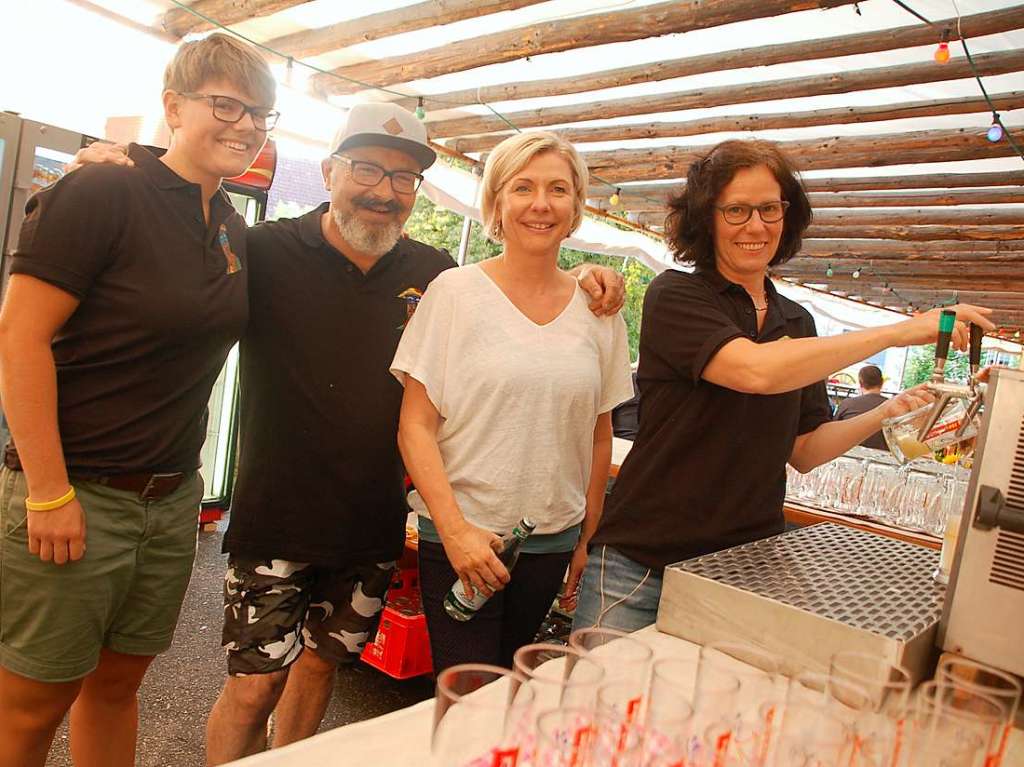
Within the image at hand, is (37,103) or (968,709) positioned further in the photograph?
(37,103)

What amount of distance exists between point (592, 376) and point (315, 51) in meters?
4.46

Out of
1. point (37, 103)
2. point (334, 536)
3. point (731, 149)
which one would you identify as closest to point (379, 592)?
point (334, 536)

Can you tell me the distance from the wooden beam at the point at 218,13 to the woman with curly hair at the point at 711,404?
149 inches

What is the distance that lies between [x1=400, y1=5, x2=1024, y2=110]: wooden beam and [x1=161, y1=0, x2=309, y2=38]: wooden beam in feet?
4.79

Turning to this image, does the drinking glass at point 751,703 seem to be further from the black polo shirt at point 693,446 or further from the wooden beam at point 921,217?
the wooden beam at point 921,217

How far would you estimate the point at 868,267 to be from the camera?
33.0 ft

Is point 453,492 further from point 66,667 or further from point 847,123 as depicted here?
point 847,123

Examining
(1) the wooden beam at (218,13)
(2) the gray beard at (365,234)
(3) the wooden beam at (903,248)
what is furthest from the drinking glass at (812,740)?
(3) the wooden beam at (903,248)

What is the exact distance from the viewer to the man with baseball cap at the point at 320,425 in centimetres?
193

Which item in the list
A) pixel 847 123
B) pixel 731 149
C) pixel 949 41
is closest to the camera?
pixel 731 149

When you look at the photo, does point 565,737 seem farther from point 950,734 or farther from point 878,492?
point 878,492

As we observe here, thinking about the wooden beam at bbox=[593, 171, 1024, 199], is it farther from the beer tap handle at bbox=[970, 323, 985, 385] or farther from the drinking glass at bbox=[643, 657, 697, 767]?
the drinking glass at bbox=[643, 657, 697, 767]

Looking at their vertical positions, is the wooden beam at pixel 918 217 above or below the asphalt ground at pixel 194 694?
above

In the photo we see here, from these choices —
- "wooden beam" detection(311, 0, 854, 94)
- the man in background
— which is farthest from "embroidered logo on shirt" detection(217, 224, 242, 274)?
the man in background
